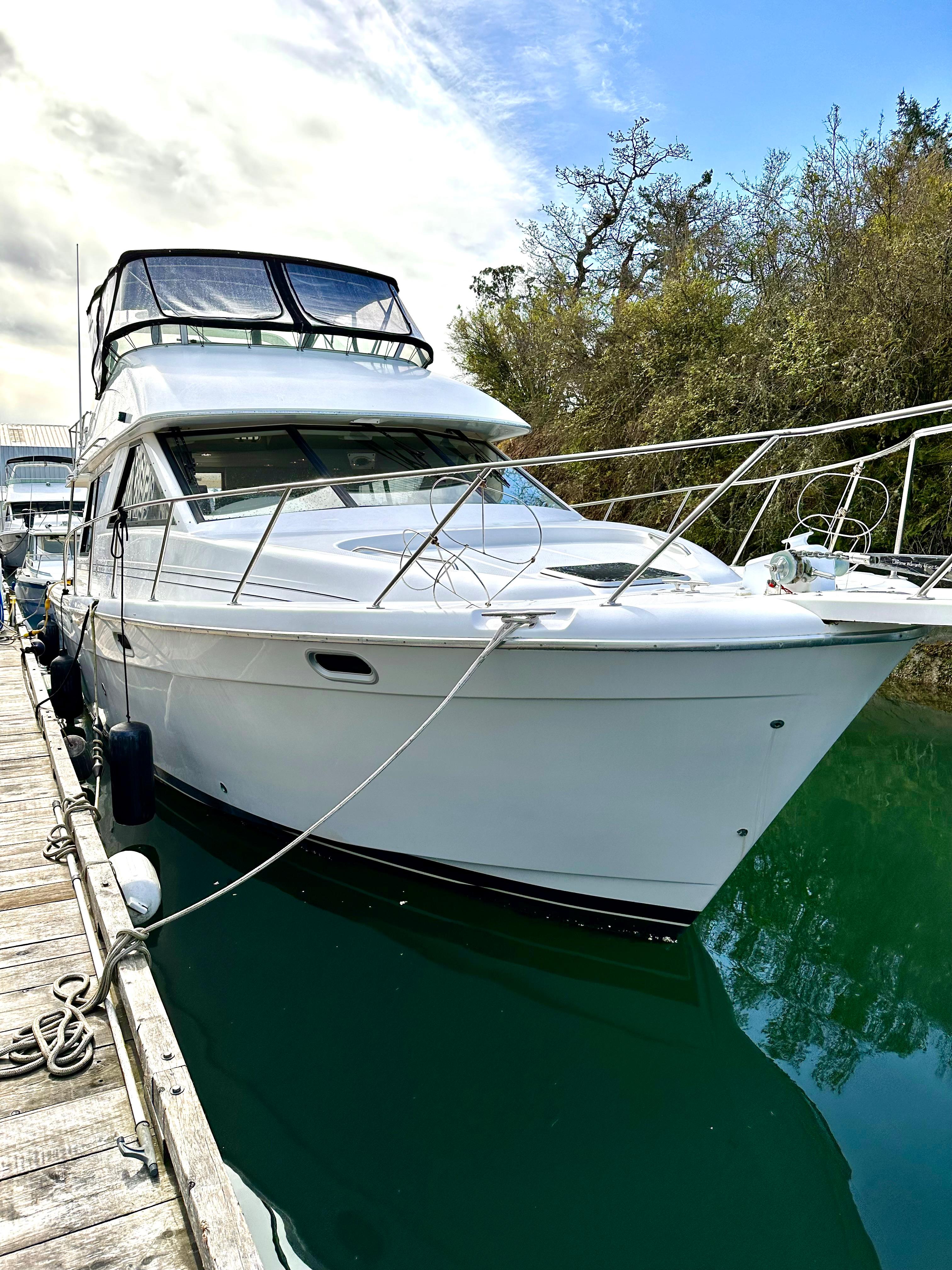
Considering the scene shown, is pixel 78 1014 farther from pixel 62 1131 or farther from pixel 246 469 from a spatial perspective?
pixel 246 469

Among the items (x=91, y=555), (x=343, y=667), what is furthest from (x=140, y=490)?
(x=343, y=667)

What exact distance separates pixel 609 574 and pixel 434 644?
0.93 m

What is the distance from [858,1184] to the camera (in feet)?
9.15

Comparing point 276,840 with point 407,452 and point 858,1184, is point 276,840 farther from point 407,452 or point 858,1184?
point 858,1184

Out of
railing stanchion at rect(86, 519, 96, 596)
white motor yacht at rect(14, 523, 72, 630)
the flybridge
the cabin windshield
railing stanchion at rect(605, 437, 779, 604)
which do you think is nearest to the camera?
railing stanchion at rect(605, 437, 779, 604)

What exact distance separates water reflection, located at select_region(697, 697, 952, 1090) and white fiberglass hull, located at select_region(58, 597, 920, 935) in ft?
2.66

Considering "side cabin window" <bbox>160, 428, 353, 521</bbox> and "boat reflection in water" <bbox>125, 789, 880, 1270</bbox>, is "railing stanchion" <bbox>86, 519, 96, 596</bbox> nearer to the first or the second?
"side cabin window" <bbox>160, 428, 353, 521</bbox>

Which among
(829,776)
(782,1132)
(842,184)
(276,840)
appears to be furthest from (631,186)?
(782,1132)

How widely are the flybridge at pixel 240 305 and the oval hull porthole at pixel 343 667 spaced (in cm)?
307

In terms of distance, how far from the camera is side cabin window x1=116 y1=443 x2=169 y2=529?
501cm

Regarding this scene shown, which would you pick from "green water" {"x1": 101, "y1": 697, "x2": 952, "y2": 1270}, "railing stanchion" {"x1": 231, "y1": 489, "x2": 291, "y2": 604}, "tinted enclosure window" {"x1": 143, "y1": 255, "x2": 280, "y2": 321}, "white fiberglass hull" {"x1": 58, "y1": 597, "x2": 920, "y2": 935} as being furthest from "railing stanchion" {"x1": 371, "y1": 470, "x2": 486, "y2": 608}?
"tinted enclosure window" {"x1": 143, "y1": 255, "x2": 280, "y2": 321}

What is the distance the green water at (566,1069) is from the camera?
259 cm

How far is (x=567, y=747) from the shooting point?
3.21 meters

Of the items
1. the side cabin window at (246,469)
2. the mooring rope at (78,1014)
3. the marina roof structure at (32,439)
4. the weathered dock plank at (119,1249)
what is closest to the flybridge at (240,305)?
the side cabin window at (246,469)
